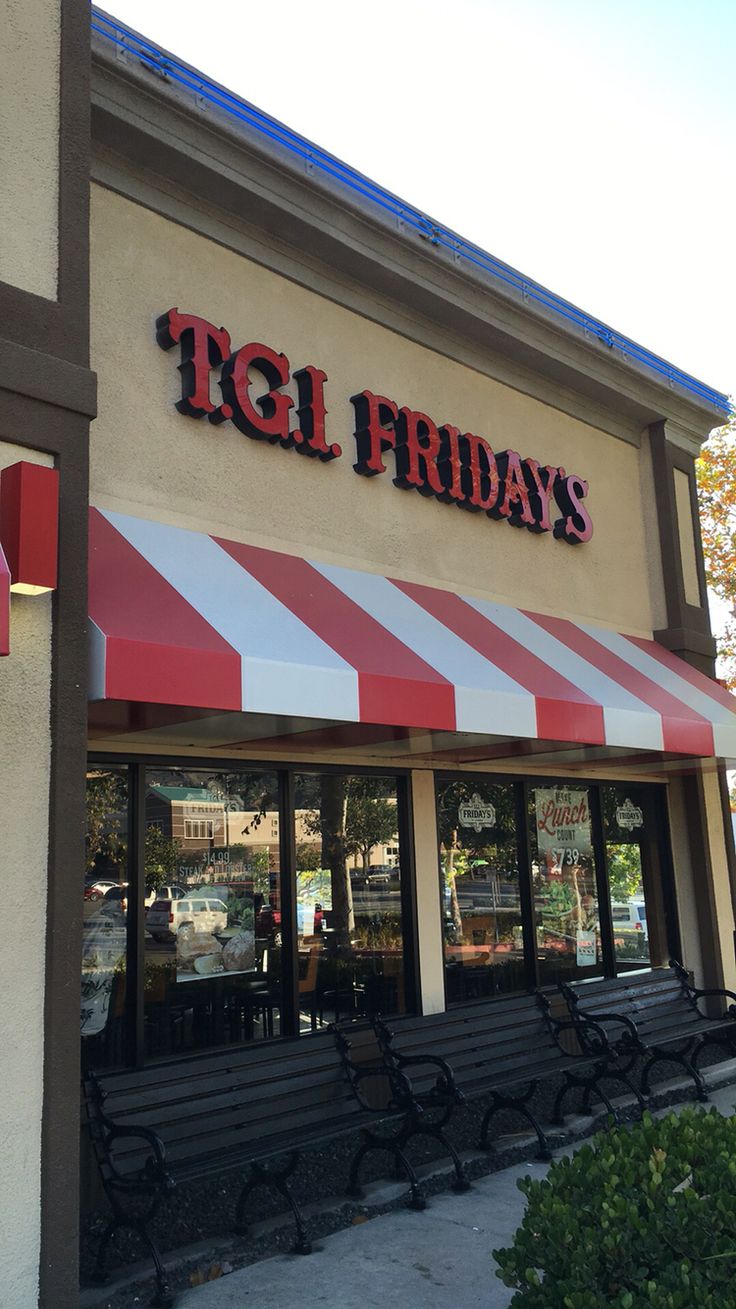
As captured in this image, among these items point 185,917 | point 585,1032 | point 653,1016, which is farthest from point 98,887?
point 653,1016

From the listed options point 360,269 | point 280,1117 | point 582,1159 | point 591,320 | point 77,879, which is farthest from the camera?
point 591,320

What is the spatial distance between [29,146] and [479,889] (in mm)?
6374


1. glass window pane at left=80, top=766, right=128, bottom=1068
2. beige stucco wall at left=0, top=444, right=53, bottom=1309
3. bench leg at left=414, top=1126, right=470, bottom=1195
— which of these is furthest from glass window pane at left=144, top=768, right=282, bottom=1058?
beige stucco wall at left=0, top=444, right=53, bottom=1309

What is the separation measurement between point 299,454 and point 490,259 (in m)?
3.06

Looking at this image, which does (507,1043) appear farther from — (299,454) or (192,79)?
(192,79)

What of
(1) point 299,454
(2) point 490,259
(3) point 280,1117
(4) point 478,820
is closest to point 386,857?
(4) point 478,820

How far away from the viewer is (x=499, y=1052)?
7.83 m

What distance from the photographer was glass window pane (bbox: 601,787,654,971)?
10.5m

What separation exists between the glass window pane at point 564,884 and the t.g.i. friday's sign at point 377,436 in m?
2.51

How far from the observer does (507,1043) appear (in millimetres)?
7988

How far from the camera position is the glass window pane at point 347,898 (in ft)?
24.6

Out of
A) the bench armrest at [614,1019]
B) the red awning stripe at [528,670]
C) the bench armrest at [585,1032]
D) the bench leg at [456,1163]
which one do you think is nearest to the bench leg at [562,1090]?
the bench armrest at [585,1032]

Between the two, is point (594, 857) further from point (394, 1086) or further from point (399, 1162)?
point (399, 1162)

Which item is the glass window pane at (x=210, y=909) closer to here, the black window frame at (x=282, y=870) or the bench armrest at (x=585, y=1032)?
the black window frame at (x=282, y=870)
